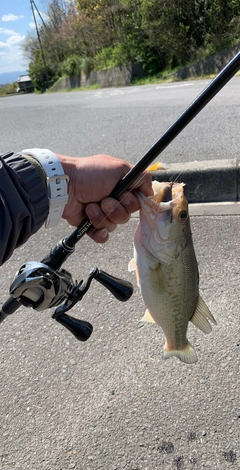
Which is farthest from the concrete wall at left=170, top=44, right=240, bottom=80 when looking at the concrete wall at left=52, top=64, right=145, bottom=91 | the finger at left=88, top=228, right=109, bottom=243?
the finger at left=88, top=228, right=109, bottom=243

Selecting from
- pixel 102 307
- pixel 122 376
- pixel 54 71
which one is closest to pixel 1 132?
pixel 102 307

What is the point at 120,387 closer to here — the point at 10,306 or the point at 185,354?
the point at 185,354

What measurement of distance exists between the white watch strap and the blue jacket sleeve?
3 cm

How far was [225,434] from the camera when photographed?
202 centimetres

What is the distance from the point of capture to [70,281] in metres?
1.54

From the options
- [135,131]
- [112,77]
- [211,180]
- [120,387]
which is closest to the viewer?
[120,387]

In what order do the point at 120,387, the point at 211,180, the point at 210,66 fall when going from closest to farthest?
the point at 120,387, the point at 211,180, the point at 210,66

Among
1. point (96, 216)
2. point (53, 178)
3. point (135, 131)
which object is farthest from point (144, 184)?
point (135, 131)

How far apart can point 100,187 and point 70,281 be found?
40 centimetres

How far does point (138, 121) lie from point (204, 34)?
1379 cm

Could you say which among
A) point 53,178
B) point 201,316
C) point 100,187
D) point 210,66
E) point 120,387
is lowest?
point 120,387

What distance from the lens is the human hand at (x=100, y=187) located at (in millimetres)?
1653

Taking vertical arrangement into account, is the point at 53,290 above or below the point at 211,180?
above

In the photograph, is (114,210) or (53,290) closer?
(53,290)
